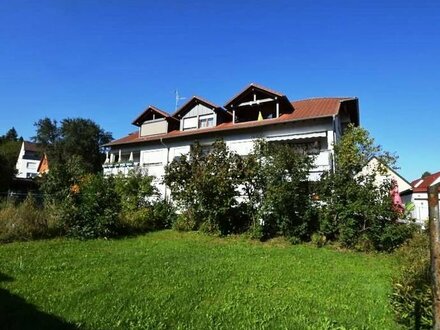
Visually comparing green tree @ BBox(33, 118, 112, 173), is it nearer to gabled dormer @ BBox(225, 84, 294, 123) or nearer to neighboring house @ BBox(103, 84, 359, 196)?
neighboring house @ BBox(103, 84, 359, 196)

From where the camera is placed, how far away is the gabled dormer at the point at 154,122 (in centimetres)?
3002

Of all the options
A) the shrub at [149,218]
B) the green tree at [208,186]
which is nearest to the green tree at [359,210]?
the green tree at [208,186]

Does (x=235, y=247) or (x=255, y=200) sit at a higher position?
(x=255, y=200)

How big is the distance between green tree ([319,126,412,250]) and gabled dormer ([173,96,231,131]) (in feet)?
43.4

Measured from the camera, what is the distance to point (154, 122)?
30.7 m

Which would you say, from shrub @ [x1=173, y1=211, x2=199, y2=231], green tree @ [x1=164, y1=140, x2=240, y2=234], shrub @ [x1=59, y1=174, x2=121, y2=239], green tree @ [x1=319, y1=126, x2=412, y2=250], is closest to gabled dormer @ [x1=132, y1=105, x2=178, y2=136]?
green tree @ [x1=164, y1=140, x2=240, y2=234]

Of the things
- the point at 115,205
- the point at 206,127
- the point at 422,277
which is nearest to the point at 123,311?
the point at 422,277

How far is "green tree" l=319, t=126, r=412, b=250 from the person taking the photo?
45.0ft

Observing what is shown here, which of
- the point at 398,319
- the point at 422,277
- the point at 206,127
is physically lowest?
the point at 398,319

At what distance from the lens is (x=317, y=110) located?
2331 cm

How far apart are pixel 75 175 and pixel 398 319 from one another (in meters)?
13.9

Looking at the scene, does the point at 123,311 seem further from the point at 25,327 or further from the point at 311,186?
the point at 311,186

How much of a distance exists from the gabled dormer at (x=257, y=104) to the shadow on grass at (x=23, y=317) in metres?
20.6

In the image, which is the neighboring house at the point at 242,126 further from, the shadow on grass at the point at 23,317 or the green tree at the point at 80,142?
the green tree at the point at 80,142
